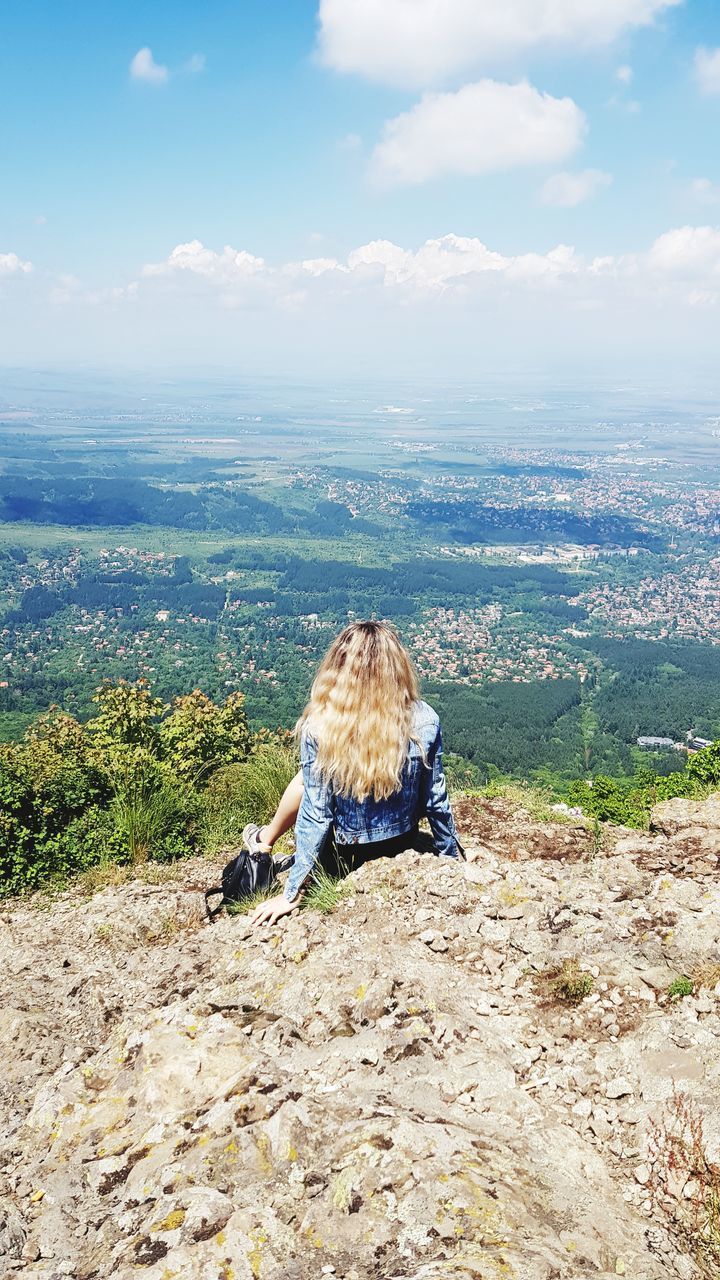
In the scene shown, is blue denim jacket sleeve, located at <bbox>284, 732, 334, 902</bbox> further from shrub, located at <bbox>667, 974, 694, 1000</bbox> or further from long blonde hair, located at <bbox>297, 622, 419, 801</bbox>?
shrub, located at <bbox>667, 974, 694, 1000</bbox>

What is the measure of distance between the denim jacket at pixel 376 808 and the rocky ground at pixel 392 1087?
221 millimetres

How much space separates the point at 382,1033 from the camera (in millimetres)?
2875

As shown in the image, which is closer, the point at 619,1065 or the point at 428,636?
the point at 619,1065

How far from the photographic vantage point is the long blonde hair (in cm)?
355

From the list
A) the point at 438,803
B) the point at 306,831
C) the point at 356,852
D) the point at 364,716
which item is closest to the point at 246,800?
the point at 356,852

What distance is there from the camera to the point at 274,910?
3893mm

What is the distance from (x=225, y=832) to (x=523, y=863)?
120 inches

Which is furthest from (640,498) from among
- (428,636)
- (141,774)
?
(141,774)

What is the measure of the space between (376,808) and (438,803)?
0.36m

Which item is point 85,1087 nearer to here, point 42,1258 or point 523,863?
point 42,1258

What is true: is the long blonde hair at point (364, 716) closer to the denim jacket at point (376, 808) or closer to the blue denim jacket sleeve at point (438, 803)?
the denim jacket at point (376, 808)

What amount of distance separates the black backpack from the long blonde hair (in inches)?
42.3

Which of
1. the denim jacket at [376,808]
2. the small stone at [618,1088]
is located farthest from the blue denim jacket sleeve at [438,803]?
the small stone at [618,1088]

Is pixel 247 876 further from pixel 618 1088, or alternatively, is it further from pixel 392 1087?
pixel 618 1088
